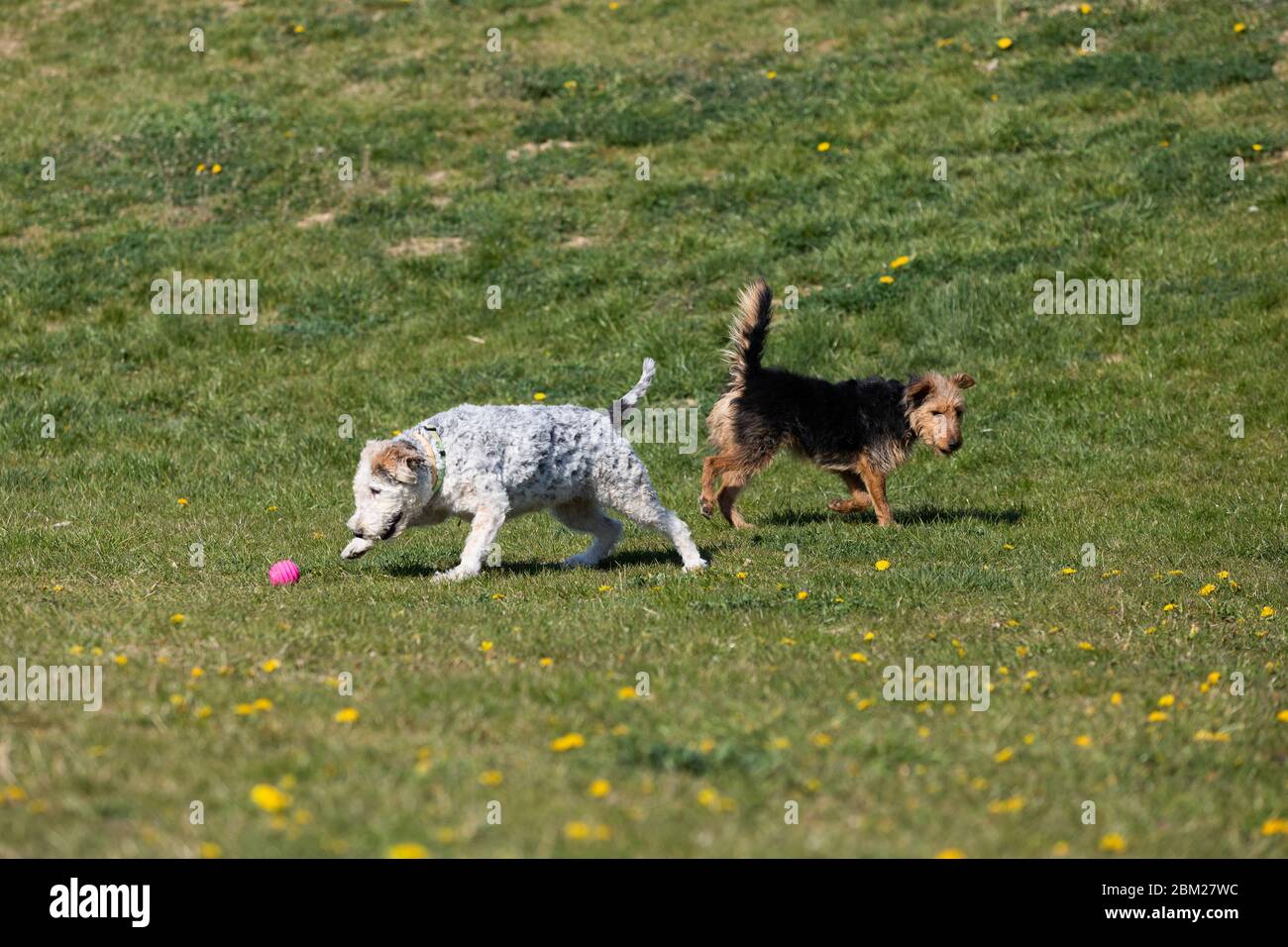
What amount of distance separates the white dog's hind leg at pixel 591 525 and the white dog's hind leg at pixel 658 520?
0.33 metres

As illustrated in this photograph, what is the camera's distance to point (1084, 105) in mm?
18188

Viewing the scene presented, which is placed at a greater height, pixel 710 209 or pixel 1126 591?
pixel 710 209

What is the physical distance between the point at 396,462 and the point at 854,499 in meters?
4.32

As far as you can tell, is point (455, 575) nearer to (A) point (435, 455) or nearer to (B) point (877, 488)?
(A) point (435, 455)

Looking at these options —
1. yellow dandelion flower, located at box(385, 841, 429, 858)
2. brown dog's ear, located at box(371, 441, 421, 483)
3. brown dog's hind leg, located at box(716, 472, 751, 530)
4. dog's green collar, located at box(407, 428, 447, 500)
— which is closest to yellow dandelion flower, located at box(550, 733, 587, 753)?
yellow dandelion flower, located at box(385, 841, 429, 858)

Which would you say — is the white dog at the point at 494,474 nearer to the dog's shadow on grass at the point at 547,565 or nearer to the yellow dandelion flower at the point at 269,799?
the dog's shadow on grass at the point at 547,565

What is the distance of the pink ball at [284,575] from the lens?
8461 millimetres

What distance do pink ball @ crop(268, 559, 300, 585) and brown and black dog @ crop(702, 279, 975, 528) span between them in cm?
365

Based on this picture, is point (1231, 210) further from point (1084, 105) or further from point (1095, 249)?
point (1084, 105)

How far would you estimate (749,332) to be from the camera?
35.3 ft

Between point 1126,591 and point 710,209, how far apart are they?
9820mm

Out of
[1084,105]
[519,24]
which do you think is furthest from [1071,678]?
[519,24]

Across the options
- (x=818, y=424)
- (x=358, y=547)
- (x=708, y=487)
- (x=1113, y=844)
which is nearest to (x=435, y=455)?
(x=358, y=547)

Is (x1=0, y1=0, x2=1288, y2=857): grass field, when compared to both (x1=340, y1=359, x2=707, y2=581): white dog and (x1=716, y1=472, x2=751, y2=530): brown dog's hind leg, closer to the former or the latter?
(x1=340, y1=359, x2=707, y2=581): white dog
